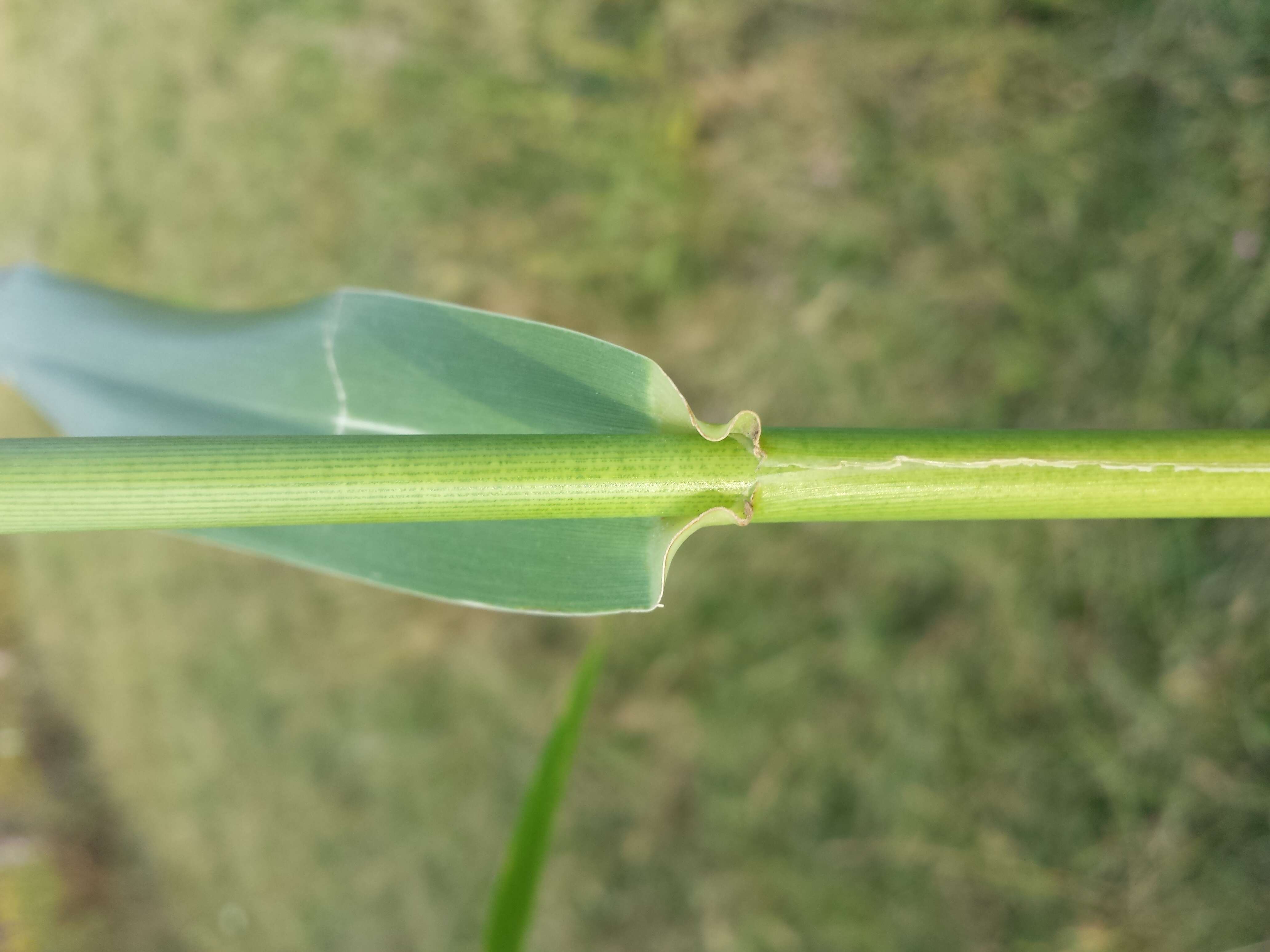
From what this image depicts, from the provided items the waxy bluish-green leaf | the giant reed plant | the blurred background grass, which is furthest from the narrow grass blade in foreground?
the blurred background grass

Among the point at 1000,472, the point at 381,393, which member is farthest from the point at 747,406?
the point at 1000,472

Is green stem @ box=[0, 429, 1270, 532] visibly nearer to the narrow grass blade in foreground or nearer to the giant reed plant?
the giant reed plant

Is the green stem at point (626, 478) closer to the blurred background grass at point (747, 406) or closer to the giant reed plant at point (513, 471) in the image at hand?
the giant reed plant at point (513, 471)

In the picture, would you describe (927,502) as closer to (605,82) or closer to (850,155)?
(850,155)

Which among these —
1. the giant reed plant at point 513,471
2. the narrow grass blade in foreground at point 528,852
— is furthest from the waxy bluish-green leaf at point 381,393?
the narrow grass blade in foreground at point 528,852

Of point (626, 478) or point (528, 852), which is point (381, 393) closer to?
point (626, 478)
